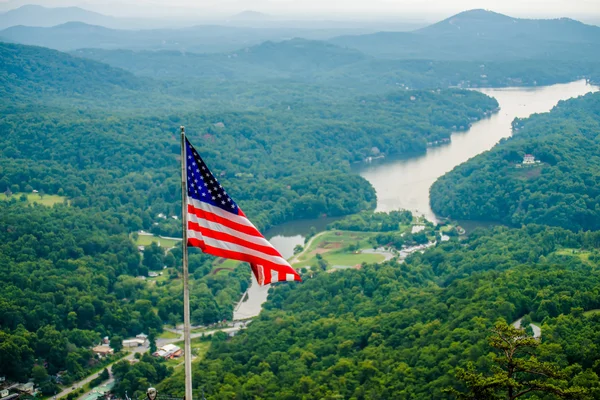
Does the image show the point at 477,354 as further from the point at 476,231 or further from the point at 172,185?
the point at 172,185

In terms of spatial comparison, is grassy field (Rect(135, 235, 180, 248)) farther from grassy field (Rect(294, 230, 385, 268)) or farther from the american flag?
the american flag

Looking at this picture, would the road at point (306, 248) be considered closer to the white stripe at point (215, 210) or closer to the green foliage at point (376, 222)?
the green foliage at point (376, 222)

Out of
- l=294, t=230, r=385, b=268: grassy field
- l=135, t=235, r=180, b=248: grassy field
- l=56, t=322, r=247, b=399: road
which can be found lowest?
l=56, t=322, r=247, b=399: road

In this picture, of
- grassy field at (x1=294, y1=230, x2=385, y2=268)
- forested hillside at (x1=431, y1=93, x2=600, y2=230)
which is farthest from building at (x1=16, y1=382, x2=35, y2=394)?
forested hillside at (x1=431, y1=93, x2=600, y2=230)

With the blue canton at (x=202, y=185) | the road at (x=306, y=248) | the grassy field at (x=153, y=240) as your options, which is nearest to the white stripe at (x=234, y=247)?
the blue canton at (x=202, y=185)

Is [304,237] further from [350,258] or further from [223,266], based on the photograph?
[223,266]

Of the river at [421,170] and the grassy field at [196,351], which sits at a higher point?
the river at [421,170]
